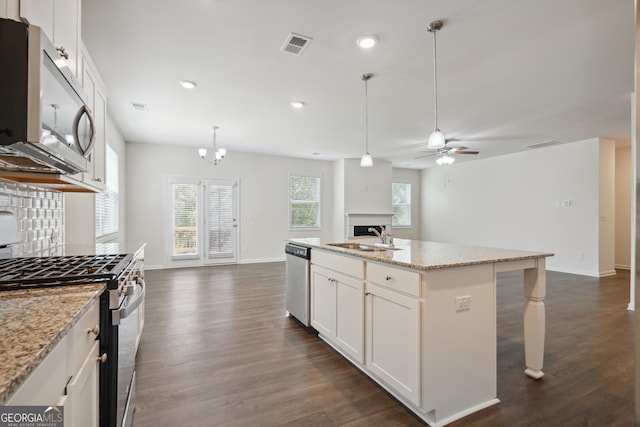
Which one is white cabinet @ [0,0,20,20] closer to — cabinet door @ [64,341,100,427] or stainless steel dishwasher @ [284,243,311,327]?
cabinet door @ [64,341,100,427]

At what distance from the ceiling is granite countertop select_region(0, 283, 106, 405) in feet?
6.65

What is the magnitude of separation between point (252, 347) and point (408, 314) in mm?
1612

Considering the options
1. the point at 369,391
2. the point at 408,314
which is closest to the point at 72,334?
the point at 408,314

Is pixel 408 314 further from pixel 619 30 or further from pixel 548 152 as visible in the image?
pixel 548 152

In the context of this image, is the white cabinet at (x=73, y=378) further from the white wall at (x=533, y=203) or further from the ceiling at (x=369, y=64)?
the white wall at (x=533, y=203)

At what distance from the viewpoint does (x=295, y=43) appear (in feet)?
8.68

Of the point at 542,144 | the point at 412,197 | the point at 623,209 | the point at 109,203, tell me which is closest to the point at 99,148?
the point at 109,203

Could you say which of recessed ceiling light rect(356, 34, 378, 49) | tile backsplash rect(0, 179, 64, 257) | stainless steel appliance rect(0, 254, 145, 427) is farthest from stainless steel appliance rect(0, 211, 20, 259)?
recessed ceiling light rect(356, 34, 378, 49)

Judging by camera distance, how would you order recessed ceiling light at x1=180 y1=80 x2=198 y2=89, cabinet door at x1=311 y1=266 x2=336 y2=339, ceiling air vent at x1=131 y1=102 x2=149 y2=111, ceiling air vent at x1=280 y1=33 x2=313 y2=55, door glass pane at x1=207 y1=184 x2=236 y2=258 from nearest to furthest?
1. ceiling air vent at x1=280 y1=33 x2=313 y2=55
2. cabinet door at x1=311 y1=266 x2=336 y2=339
3. recessed ceiling light at x1=180 y1=80 x2=198 y2=89
4. ceiling air vent at x1=131 y1=102 x2=149 y2=111
5. door glass pane at x1=207 y1=184 x2=236 y2=258

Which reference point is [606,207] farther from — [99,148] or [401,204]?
[99,148]

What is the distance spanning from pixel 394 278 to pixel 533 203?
653cm

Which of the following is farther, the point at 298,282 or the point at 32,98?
the point at 298,282

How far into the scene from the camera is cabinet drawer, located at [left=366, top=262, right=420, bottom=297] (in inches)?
70.8

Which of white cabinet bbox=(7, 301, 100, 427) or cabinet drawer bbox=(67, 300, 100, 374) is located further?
cabinet drawer bbox=(67, 300, 100, 374)
